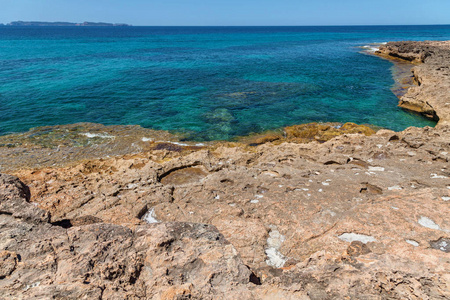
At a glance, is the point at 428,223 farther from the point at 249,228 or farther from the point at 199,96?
the point at 199,96

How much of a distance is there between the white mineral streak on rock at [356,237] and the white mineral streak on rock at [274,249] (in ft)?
4.98

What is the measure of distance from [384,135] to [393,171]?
587cm

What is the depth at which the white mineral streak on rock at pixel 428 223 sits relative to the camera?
6.45 m

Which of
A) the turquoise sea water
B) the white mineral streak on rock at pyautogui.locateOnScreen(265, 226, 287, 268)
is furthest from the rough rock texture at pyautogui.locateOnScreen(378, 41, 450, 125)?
the white mineral streak on rock at pyautogui.locateOnScreen(265, 226, 287, 268)

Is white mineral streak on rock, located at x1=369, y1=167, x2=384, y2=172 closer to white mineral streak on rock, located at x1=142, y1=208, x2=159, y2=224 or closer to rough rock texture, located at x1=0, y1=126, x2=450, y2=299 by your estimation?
rough rock texture, located at x1=0, y1=126, x2=450, y2=299

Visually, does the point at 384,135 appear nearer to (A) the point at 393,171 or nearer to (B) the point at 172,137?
(A) the point at 393,171

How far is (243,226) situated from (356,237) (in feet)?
9.37

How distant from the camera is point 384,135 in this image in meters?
15.1

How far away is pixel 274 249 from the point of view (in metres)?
6.42

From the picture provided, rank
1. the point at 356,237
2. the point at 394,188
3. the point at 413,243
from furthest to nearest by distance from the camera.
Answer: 1. the point at 394,188
2. the point at 356,237
3. the point at 413,243

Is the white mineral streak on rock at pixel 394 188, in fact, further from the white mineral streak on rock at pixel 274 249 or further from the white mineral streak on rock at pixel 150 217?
the white mineral streak on rock at pixel 150 217

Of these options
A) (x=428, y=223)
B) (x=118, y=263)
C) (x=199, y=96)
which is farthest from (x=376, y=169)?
(x=199, y=96)

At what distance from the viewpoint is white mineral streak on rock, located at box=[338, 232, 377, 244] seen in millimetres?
6209

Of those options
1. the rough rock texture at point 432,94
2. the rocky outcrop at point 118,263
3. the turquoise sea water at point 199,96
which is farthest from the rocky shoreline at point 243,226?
the turquoise sea water at point 199,96
